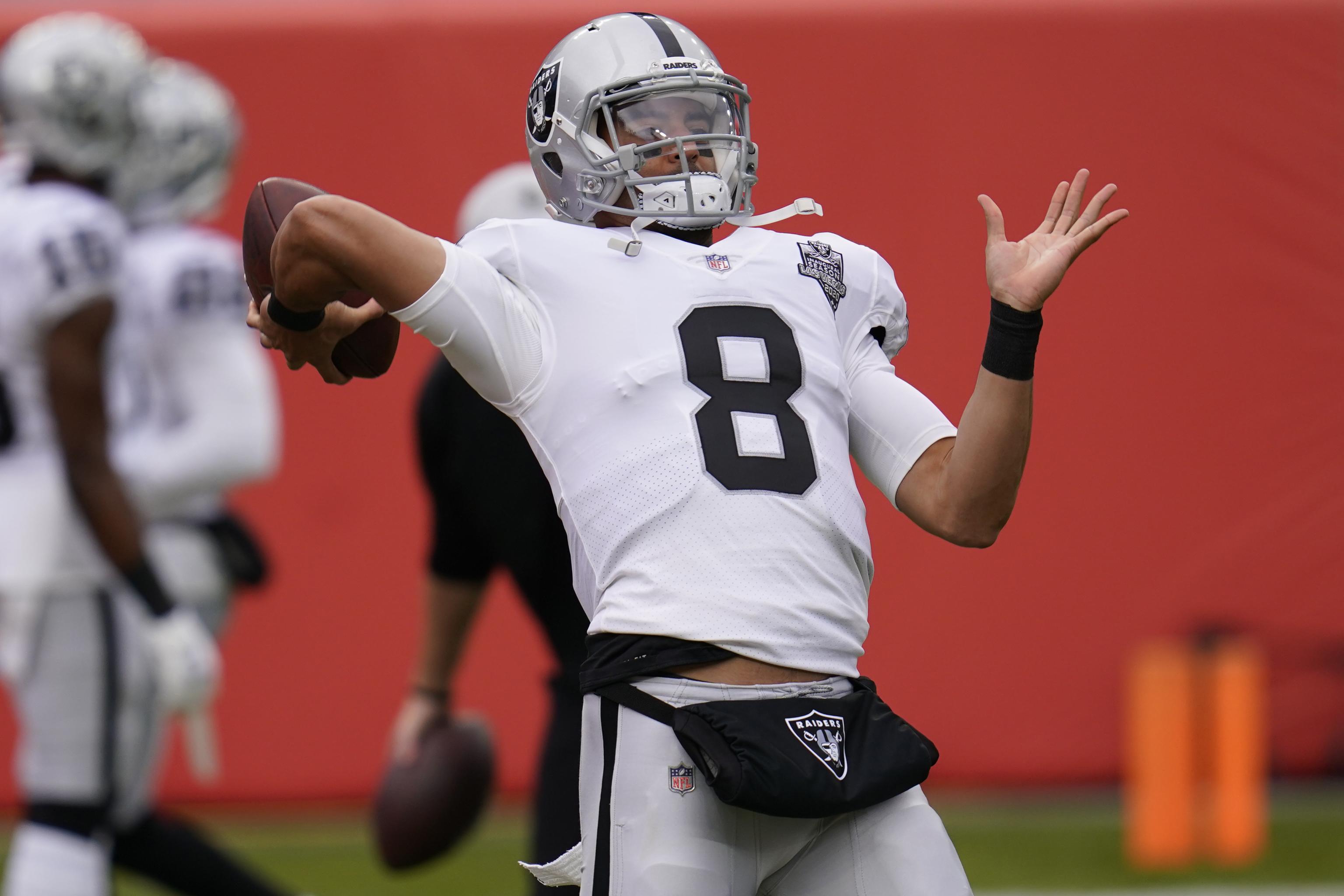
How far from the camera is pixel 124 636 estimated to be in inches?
135

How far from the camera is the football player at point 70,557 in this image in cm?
325

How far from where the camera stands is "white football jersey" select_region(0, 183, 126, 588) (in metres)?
3.27

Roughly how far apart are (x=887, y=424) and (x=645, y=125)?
474mm

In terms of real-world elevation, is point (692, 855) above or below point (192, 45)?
below

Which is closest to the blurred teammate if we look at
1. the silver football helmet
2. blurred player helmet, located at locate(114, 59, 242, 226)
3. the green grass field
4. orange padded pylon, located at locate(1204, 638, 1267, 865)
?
the silver football helmet

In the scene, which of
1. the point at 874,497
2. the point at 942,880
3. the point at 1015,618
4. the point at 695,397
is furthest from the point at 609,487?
the point at 1015,618

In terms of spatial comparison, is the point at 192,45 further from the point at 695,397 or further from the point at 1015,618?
the point at 695,397

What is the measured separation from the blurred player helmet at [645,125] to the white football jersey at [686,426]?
72 millimetres

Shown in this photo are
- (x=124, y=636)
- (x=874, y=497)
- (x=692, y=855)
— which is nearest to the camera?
(x=692, y=855)

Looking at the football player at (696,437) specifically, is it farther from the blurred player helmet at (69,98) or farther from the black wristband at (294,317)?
the blurred player helmet at (69,98)

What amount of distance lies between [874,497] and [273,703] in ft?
7.00

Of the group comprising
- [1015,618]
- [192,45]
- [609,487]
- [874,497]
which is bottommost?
[1015,618]

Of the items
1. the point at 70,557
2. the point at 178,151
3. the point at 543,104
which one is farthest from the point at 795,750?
the point at 178,151

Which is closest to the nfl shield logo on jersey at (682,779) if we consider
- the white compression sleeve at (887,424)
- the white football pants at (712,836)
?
the white football pants at (712,836)
